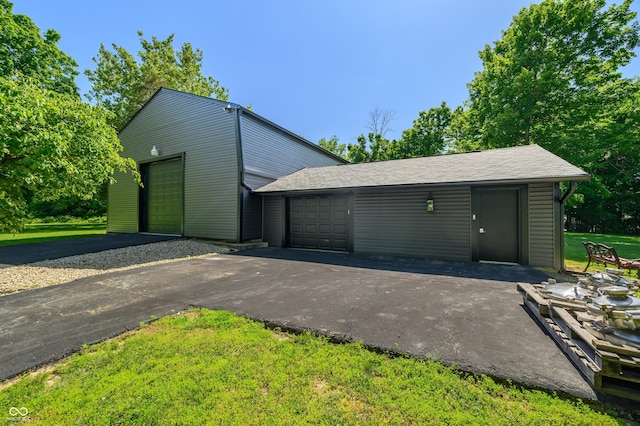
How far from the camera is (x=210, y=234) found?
10.4 m

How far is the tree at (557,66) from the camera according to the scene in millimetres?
13094

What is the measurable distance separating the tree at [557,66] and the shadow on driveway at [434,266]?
12.0 meters

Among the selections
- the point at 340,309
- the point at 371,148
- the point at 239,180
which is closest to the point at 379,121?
the point at 371,148

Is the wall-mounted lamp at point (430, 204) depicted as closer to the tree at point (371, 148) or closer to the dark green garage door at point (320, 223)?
the dark green garage door at point (320, 223)

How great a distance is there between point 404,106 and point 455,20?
13045 mm

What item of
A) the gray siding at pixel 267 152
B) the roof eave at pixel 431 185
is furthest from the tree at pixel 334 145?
the roof eave at pixel 431 185

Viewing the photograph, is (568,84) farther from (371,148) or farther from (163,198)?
(163,198)

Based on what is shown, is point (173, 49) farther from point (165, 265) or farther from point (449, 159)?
point (449, 159)

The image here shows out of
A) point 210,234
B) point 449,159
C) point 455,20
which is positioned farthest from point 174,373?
point 455,20

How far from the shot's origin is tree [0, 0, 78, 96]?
1211 cm

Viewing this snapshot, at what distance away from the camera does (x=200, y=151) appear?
35.4 feet

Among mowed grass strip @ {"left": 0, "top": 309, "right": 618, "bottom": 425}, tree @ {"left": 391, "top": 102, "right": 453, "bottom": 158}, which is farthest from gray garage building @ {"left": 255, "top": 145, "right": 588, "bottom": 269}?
tree @ {"left": 391, "top": 102, "right": 453, "bottom": 158}

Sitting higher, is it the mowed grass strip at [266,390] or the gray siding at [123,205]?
the gray siding at [123,205]

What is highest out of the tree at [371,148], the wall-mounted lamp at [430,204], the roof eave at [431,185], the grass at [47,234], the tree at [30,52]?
the tree at [30,52]
